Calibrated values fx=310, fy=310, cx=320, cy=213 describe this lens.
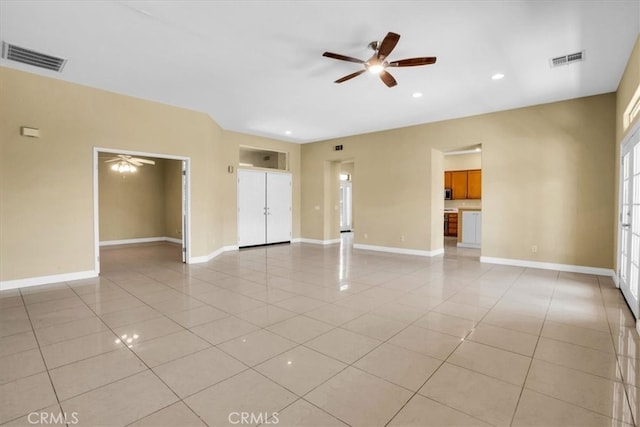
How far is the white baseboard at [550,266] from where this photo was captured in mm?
5194

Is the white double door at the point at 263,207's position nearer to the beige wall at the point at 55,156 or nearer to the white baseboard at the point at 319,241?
the white baseboard at the point at 319,241

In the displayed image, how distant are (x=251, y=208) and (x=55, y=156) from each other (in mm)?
4428

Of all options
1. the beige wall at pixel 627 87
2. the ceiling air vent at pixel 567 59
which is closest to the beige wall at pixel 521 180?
the beige wall at pixel 627 87

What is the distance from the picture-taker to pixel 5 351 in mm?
2559

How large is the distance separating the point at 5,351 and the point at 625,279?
671cm

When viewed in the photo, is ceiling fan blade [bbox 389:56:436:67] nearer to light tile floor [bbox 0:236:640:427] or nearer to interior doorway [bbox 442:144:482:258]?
light tile floor [bbox 0:236:640:427]

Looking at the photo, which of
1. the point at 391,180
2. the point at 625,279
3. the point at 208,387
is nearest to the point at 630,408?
the point at 208,387

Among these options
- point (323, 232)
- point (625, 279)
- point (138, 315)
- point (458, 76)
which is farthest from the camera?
Answer: point (323, 232)

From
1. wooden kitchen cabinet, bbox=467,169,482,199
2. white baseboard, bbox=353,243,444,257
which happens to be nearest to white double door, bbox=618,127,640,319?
white baseboard, bbox=353,243,444,257

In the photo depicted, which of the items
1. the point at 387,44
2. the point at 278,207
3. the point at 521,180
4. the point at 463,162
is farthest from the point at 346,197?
the point at 387,44

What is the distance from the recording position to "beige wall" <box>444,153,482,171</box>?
9727mm

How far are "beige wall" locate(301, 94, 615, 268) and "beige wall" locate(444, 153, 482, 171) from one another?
329 cm

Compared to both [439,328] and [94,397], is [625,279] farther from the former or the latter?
[94,397]

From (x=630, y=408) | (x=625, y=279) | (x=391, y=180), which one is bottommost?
(x=630, y=408)
